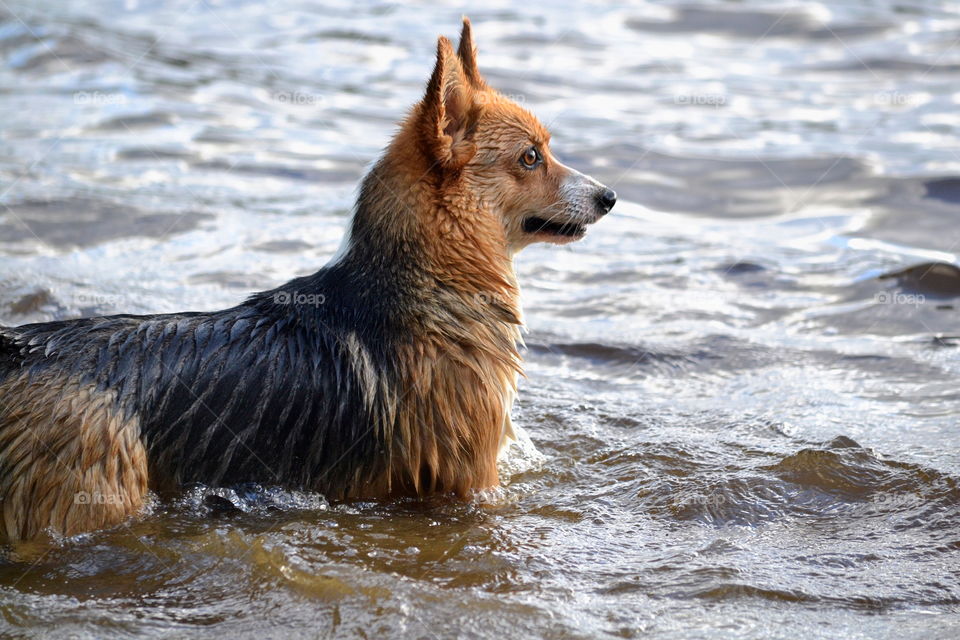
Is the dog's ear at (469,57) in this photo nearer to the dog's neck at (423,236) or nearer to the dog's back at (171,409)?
the dog's neck at (423,236)

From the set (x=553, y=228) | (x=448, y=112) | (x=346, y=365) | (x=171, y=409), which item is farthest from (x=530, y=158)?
(x=171, y=409)

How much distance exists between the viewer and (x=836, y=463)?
19.3 ft

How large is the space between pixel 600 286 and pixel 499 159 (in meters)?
3.67

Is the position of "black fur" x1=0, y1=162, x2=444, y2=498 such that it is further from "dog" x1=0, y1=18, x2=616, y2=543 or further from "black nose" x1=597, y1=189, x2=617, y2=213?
"black nose" x1=597, y1=189, x2=617, y2=213

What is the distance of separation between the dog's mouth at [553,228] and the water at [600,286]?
3.98ft

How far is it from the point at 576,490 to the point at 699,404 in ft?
4.80

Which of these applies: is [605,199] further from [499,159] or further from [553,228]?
[499,159]

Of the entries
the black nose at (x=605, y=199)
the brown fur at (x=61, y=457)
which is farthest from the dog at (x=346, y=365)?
the black nose at (x=605, y=199)

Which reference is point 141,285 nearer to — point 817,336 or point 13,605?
point 13,605

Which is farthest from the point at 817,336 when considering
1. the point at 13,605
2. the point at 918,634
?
the point at 13,605

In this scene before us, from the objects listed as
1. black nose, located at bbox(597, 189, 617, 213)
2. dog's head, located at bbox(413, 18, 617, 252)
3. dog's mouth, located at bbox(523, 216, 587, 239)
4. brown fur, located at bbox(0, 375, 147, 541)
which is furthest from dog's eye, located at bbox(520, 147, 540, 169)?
brown fur, located at bbox(0, 375, 147, 541)

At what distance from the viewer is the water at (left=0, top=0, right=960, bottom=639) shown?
15.0 feet

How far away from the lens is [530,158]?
566 centimetres

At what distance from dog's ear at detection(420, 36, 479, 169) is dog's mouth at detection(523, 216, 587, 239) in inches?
22.2
